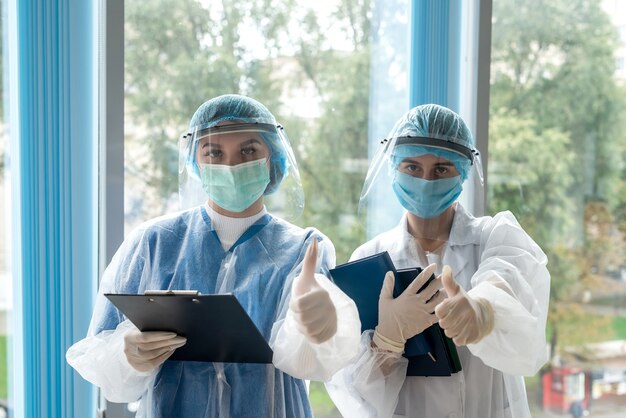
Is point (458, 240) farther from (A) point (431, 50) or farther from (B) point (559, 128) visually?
(B) point (559, 128)

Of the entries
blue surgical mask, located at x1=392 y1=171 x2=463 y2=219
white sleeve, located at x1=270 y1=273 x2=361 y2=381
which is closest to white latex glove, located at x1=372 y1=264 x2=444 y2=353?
white sleeve, located at x1=270 y1=273 x2=361 y2=381

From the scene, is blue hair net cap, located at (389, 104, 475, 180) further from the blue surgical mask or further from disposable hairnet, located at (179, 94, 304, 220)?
disposable hairnet, located at (179, 94, 304, 220)

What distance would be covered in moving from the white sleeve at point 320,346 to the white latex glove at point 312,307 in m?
0.04

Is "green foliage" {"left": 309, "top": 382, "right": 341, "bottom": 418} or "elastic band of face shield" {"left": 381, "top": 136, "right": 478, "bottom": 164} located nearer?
"elastic band of face shield" {"left": 381, "top": 136, "right": 478, "bottom": 164}

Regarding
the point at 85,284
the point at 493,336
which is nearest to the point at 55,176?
the point at 85,284

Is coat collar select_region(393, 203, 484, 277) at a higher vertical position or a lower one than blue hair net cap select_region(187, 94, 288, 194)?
lower

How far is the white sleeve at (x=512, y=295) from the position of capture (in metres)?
1.51

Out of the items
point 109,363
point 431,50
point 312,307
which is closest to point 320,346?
point 312,307

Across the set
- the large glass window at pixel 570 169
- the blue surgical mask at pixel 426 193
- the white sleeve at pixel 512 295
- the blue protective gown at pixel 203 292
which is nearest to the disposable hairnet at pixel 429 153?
the blue surgical mask at pixel 426 193

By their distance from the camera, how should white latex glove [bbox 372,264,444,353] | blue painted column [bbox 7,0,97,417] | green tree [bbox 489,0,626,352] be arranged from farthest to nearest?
green tree [bbox 489,0,626,352] → blue painted column [bbox 7,0,97,417] → white latex glove [bbox 372,264,444,353]

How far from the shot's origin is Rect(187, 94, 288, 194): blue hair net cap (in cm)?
165

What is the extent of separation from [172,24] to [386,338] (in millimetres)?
1257

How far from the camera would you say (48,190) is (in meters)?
1.96

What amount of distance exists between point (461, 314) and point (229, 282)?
52cm
